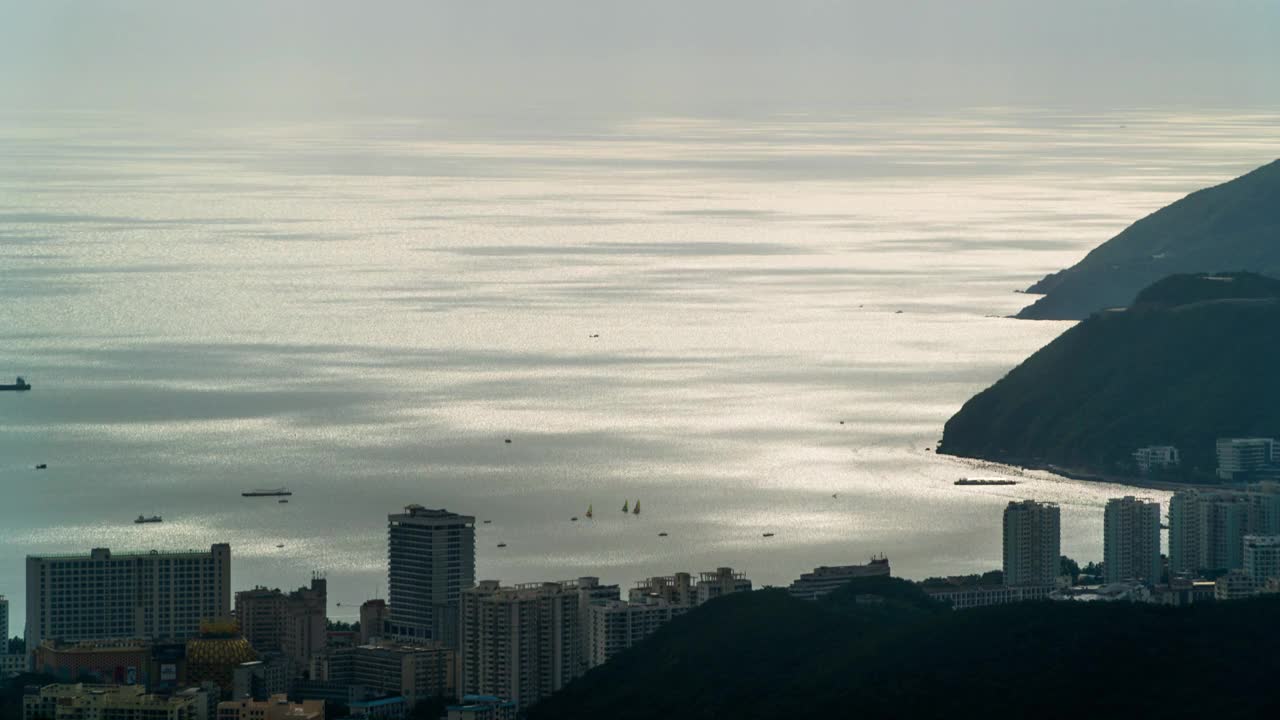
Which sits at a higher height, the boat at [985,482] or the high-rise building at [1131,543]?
the boat at [985,482]

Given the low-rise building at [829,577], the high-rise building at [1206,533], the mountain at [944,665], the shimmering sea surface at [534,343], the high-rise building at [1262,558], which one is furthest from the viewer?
the shimmering sea surface at [534,343]

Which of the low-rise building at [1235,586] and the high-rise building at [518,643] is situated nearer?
the high-rise building at [518,643]

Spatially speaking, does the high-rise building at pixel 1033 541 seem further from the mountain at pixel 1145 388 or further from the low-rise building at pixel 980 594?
the mountain at pixel 1145 388

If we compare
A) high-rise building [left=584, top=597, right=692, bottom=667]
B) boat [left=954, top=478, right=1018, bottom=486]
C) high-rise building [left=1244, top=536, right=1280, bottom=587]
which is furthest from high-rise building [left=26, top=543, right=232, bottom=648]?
boat [left=954, top=478, right=1018, bottom=486]

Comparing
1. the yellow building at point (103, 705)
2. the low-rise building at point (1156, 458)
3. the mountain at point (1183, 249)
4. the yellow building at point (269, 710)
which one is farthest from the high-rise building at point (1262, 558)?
the mountain at point (1183, 249)

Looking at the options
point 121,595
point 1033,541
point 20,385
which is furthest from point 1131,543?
point 20,385

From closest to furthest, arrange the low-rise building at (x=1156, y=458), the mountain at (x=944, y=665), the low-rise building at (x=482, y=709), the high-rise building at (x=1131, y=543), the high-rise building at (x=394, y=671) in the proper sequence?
1. the mountain at (x=944, y=665)
2. the low-rise building at (x=482, y=709)
3. the high-rise building at (x=394, y=671)
4. the high-rise building at (x=1131, y=543)
5. the low-rise building at (x=1156, y=458)

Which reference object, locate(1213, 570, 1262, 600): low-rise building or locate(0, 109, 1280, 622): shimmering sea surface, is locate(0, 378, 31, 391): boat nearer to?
locate(0, 109, 1280, 622): shimmering sea surface
